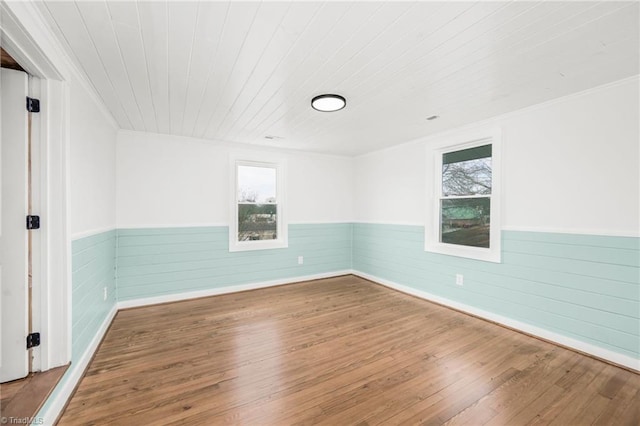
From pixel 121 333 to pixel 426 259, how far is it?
388 cm

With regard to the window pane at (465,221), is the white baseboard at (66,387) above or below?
below

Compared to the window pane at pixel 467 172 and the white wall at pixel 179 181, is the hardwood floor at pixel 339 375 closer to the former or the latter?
the white wall at pixel 179 181

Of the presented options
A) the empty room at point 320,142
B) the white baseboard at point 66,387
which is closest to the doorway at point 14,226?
the empty room at point 320,142

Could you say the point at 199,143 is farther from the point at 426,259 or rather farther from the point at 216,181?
the point at 426,259

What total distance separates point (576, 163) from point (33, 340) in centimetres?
459

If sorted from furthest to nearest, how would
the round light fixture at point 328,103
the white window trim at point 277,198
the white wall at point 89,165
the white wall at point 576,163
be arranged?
1. the white window trim at point 277,198
2. the round light fixture at point 328,103
3. the white wall at point 576,163
4. the white wall at point 89,165

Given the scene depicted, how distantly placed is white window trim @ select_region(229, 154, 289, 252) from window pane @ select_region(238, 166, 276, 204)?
72 millimetres

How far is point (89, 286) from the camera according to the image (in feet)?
8.03

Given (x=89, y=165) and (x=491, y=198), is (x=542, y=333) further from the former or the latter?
(x=89, y=165)

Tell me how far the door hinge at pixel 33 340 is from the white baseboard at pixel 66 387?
0.27 meters

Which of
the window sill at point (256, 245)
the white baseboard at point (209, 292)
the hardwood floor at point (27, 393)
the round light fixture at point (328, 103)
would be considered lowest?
the white baseboard at point (209, 292)

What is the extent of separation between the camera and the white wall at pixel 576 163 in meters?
2.34

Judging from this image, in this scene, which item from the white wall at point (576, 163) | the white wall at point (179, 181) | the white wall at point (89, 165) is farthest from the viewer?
the white wall at point (179, 181)

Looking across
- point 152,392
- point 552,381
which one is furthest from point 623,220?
point 152,392
